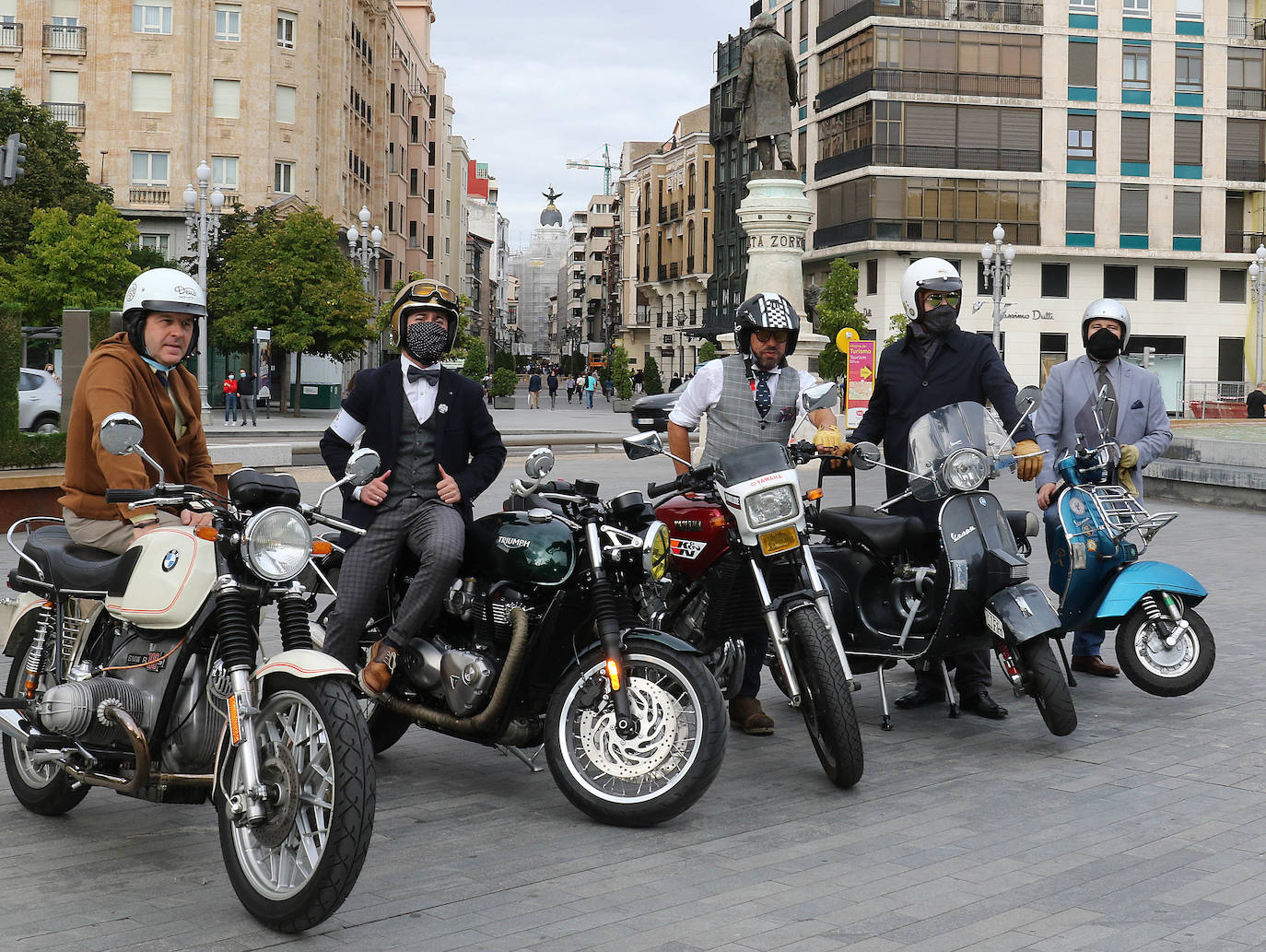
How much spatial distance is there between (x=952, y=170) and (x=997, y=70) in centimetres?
442

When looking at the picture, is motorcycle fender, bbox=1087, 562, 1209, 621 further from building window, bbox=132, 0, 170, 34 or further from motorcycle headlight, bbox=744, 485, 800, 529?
building window, bbox=132, 0, 170, 34

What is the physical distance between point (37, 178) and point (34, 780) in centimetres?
4636

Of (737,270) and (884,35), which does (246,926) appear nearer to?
(884,35)

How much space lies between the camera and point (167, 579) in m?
4.30

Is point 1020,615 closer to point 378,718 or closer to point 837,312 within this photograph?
point 378,718

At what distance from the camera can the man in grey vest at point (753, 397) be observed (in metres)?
6.47

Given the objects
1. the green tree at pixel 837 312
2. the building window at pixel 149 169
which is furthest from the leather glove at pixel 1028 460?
Result: the building window at pixel 149 169

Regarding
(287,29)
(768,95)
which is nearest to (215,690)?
(768,95)

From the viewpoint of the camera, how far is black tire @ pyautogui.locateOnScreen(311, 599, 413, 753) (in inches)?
219

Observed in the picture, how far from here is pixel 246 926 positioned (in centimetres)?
403

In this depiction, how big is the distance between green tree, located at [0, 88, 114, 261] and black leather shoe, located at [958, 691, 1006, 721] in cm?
4456

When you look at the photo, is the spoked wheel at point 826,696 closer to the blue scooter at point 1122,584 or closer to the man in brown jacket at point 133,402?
the blue scooter at point 1122,584

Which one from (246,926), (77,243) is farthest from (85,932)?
(77,243)

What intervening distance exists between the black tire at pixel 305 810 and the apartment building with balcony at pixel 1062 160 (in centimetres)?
5434
